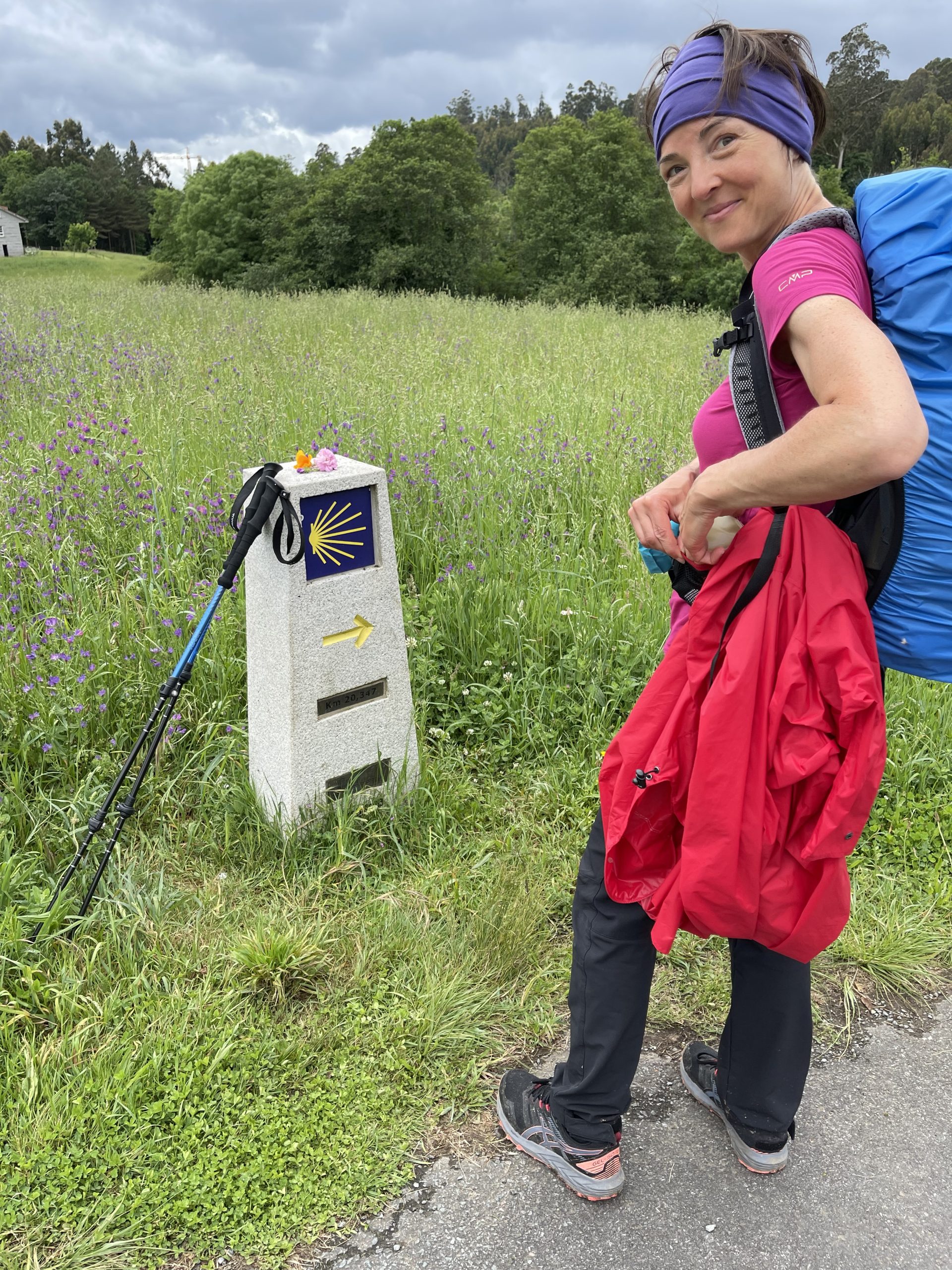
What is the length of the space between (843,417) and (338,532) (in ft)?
5.87

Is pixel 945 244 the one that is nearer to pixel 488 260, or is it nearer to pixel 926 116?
pixel 488 260

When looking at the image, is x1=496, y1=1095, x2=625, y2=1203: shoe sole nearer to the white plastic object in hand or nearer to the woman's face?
the white plastic object in hand

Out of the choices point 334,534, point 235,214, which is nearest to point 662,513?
point 334,534

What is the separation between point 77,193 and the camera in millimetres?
88812

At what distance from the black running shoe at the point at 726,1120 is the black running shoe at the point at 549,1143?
27cm

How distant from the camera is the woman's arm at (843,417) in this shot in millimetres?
1201

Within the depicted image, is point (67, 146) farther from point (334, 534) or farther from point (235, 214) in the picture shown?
point (334, 534)

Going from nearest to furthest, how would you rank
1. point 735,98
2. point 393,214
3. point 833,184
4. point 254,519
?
point 735,98 → point 254,519 → point 393,214 → point 833,184

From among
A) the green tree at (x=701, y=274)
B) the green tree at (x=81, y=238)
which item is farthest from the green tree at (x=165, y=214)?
the green tree at (x=81, y=238)

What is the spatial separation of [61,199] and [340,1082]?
105 meters

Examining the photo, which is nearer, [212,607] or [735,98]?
[735,98]

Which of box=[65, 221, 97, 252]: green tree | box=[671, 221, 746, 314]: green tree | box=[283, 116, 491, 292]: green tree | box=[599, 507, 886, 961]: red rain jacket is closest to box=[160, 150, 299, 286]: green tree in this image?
box=[283, 116, 491, 292]: green tree

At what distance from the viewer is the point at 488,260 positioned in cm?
3538

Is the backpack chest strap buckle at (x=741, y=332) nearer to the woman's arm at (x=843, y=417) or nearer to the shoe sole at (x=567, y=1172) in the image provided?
the woman's arm at (x=843, y=417)
